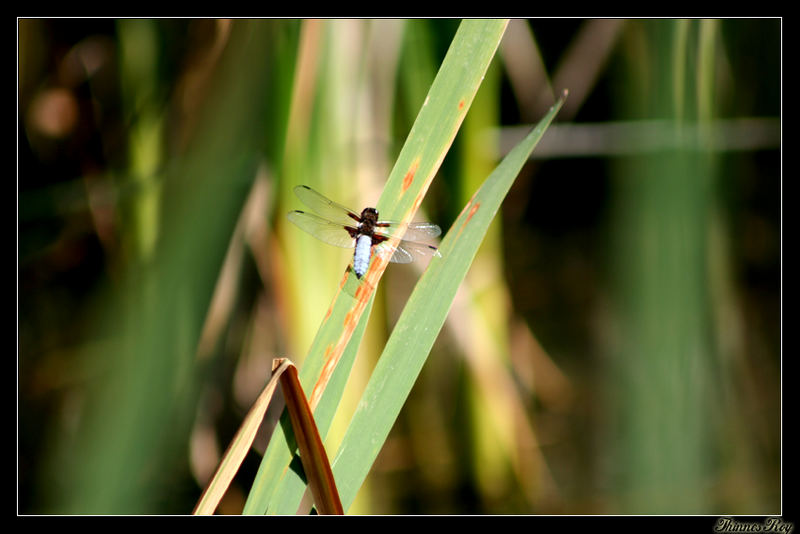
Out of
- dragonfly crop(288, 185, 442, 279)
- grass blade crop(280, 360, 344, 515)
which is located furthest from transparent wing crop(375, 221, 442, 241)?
grass blade crop(280, 360, 344, 515)

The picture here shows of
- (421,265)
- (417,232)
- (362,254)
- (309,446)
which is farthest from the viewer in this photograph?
(421,265)

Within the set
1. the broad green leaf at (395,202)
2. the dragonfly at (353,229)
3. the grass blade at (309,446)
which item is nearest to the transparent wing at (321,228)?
the dragonfly at (353,229)

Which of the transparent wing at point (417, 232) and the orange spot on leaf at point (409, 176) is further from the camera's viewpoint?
the transparent wing at point (417, 232)

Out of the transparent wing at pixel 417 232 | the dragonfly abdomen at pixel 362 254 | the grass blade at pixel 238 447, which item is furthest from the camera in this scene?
the transparent wing at pixel 417 232

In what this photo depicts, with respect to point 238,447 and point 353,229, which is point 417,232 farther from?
point 238,447

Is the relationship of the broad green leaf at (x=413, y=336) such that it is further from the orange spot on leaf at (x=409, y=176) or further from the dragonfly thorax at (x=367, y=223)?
the dragonfly thorax at (x=367, y=223)

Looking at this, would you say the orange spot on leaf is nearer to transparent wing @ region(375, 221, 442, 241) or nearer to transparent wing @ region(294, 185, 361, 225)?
transparent wing @ region(375, 221, 442, 241)

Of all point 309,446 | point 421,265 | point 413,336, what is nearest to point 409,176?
point 413,336
